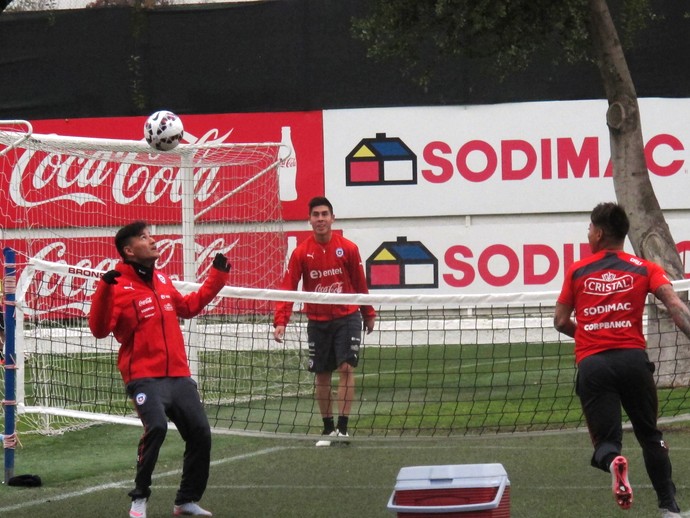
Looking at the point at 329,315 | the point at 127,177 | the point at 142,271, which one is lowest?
the point at 329,315

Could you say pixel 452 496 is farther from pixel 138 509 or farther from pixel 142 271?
pixel 142 271

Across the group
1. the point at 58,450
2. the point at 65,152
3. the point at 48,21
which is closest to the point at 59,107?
the point at 48,21

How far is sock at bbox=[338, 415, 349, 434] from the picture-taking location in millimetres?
10750

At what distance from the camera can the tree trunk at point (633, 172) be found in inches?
508

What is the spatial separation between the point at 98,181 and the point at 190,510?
362 inches

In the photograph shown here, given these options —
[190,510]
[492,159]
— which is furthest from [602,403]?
[492,159]

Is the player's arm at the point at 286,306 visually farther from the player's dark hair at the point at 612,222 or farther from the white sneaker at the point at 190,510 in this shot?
the player's dark hair at the point at 612,222

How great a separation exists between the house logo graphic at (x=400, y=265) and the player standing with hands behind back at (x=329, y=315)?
8114 mm

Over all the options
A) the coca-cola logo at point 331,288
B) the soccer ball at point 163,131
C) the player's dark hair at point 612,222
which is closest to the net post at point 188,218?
the soccer ball at point 163,131

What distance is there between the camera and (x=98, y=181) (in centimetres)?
1655

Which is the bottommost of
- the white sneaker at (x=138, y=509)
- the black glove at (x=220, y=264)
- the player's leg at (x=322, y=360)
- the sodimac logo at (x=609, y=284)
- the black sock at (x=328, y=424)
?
the white sneaker at (x=138, y=509)

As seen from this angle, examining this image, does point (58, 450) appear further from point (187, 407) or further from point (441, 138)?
point (441, 138)

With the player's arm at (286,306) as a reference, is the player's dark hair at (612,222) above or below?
above

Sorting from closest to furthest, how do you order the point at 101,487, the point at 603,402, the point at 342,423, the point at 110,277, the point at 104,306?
the point at 603,402 → the point at 110,277 → the point at 104,306 → the point at 101,487 → the point at 342,423
